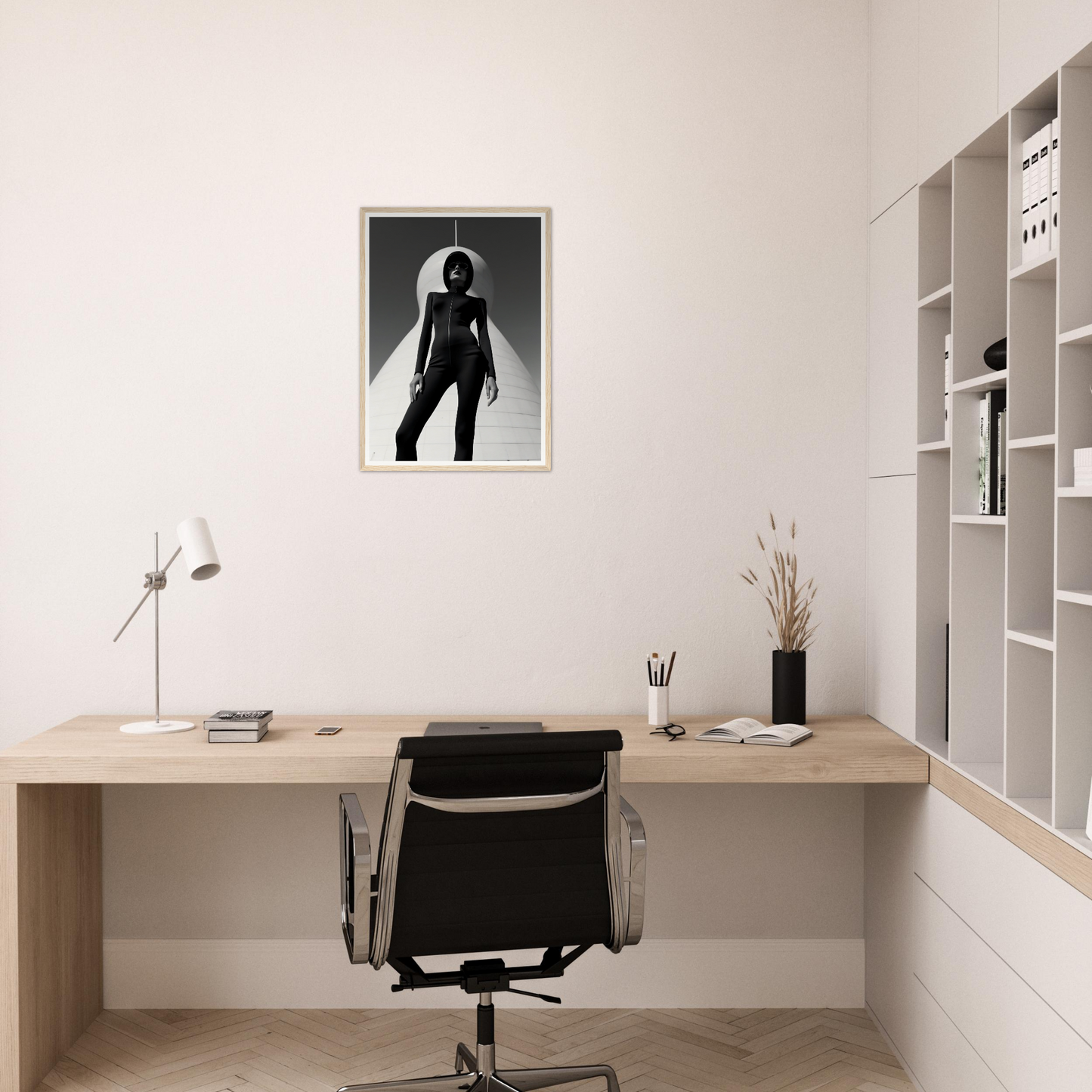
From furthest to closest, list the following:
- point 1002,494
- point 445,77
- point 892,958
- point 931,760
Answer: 1. point 445,77
2. point 892,958
3. point 931,760
4. point 1002,494

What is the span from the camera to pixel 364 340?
9.68ft

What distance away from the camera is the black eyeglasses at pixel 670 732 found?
265 centimetres

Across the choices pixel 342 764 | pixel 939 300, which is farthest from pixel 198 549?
pixel 939 300

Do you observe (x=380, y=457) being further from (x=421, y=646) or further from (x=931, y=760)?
(x=931, y=760)

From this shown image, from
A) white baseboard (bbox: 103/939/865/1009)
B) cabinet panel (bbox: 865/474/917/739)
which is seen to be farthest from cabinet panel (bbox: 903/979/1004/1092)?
cabinet panel (bbox: 865/474/917/739)

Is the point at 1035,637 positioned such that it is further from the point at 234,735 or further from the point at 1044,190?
the point at 234,735

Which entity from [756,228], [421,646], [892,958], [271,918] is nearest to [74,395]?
[421,646]

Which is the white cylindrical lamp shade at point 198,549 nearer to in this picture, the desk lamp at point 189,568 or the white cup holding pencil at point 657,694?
the desk lamp at point 189,568

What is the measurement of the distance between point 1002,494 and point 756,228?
120cm

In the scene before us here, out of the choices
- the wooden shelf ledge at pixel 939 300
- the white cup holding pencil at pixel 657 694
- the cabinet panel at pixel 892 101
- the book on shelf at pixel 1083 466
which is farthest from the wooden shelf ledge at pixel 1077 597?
the cabinet panel at pixel 892 101

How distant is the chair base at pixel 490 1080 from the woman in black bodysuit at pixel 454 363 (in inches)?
63.1

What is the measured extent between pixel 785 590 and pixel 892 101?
1.36 metres

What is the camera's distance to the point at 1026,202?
1995 millimetres

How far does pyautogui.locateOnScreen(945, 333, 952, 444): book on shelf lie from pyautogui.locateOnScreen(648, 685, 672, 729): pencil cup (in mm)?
978
